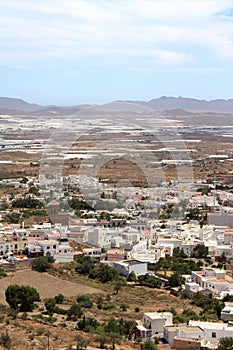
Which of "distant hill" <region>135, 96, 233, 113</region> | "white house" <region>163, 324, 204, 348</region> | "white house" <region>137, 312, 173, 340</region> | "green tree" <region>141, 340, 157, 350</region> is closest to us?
"green tree" <region>141, 340, 157, 350</region>

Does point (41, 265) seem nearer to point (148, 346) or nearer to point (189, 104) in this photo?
point (148, 346)

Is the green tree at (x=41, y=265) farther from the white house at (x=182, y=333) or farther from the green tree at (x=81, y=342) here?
the green tree at (x=81, y=342)

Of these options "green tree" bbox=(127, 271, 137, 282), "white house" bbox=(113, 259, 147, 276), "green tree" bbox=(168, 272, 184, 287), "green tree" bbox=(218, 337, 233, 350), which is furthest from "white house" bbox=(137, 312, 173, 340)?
"white house" bbox=(113, 259, 147, 276)

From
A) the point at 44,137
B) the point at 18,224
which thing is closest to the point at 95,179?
the point at 18,224

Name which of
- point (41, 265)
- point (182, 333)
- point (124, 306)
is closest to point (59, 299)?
point (124, 306)

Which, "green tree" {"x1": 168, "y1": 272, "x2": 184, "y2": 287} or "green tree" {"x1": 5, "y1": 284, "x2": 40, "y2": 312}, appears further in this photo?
"green tree" {"x1": 168, "y1": 272, "x2": 184, "y2": 287}

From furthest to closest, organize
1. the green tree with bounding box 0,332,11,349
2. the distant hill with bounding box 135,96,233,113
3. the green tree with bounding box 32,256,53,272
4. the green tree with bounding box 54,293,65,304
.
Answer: the distant hill with bounding box 135,96,233,113 → the green tree with bounding box 32,256,53,272 → the green tree with bounding box 54,293,65,304 → the green tree with bounding box 0,332,11,349

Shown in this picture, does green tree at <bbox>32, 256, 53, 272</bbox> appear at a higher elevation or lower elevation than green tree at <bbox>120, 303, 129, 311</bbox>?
higher

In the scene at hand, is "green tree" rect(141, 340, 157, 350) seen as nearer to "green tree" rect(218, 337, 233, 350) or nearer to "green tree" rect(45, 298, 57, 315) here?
"green tree" rect(218, 337, 233, 350)

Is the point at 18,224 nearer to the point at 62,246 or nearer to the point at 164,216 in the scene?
the point at 62,246
